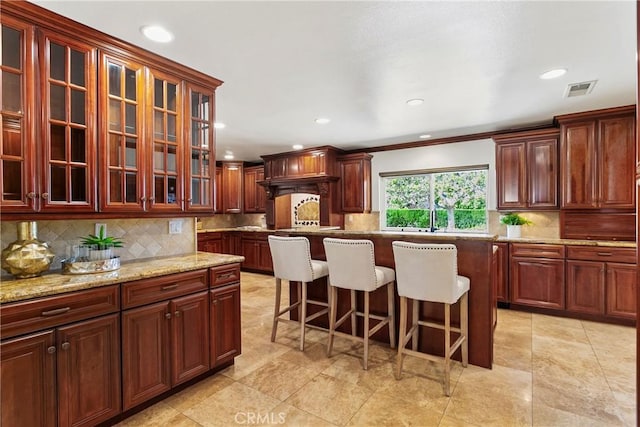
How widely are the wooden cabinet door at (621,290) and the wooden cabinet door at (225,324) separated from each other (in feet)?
13.3

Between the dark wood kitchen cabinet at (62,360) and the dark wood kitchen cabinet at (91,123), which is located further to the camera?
the dark wood kitchen cabinet at (91,123)

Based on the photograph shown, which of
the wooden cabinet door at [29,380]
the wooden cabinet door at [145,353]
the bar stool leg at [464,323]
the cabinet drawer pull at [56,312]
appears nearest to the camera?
the wooden cabinet door at [29,380]

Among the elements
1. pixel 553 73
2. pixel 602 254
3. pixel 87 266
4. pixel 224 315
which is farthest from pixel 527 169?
pixel 87 266

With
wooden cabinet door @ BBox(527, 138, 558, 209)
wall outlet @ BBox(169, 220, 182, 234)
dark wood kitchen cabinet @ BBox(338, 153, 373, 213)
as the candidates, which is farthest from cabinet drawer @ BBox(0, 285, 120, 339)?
wooden cabinet door @ BBox(527, 138, 558, 209)

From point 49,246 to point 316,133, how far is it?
3.37 metres

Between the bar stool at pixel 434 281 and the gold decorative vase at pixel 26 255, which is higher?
the gold decorative vase at pixel 26 255

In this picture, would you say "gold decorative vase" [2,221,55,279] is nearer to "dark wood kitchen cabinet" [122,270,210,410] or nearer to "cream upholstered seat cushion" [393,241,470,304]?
"dark wood kitchen cabinet" [122,270,210,410]

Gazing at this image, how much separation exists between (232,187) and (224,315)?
4912 mm

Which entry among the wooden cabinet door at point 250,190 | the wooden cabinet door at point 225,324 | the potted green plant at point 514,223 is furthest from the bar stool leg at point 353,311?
the wooden cabinet door at point 250,190

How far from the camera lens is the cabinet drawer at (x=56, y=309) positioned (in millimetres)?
1503

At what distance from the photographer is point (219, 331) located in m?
2.48

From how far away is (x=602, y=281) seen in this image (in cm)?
355

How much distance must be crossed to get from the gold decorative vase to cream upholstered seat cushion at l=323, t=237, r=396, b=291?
193cm

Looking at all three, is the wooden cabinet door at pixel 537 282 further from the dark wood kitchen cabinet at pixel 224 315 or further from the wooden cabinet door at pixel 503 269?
the dark wood kitchen cabinet at pixel 224 315
